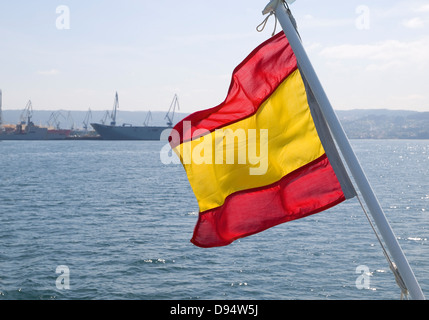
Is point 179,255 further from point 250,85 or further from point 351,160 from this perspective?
point 351,160

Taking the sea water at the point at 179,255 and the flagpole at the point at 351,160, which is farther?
the sea water at the point at 179,255

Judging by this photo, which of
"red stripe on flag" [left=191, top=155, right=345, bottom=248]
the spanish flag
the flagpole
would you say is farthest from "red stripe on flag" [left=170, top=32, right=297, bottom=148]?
the flagpole

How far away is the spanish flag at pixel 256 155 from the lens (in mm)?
5250

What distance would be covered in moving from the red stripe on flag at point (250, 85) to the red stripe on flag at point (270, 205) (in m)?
0.78

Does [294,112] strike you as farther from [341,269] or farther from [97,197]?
[97,197]

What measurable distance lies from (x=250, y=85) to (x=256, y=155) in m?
0.72

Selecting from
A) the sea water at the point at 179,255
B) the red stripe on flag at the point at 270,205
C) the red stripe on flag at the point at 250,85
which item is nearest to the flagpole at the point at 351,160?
the red stripe on flag at the point at 250,85

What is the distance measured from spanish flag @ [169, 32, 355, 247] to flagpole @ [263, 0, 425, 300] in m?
1.01

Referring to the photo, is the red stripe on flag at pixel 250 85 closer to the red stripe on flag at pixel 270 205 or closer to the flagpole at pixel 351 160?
the red stripe on flag at pixel 270 205

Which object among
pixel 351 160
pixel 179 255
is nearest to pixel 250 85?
pixel 351 160

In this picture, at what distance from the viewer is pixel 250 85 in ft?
17.3

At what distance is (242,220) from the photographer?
17.9 ft
